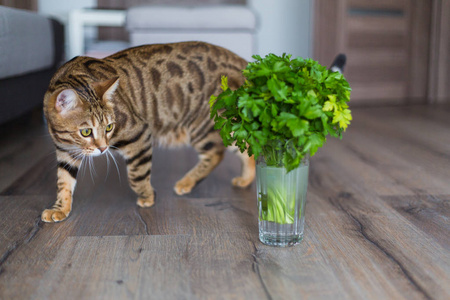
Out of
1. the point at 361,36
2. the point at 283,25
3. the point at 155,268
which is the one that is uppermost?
the point at 283,25

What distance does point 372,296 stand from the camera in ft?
3.32

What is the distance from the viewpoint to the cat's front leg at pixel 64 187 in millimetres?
1495

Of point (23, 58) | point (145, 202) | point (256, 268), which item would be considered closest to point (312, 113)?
point (256, 268)

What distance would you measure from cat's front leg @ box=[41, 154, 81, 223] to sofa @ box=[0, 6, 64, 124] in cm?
69

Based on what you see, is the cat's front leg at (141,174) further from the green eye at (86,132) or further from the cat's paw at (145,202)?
→ the green eye at (86,132)

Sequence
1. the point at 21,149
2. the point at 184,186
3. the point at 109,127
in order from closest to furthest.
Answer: the point at 109,127
the point at 184,186
the point at 21,149

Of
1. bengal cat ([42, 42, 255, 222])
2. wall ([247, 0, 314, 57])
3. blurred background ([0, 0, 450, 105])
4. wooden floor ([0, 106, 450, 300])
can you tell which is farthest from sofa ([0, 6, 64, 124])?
wall ([247, 0, 314, 57])

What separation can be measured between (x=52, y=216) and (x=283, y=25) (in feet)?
11.8

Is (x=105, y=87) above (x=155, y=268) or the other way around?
above

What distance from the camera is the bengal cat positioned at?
139cm

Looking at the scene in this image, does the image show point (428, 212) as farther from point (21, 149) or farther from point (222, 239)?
point (21, 149)

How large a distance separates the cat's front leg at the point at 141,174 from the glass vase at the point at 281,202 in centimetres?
48

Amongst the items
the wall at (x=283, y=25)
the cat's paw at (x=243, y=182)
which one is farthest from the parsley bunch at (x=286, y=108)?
the wall at (x=283, y=25)

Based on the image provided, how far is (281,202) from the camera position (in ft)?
3.98
